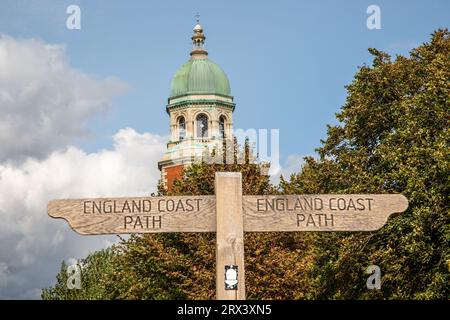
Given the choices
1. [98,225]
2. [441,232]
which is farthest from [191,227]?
[441,232]

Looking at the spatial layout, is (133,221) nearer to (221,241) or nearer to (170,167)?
(221,241)

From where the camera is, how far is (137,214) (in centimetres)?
1071

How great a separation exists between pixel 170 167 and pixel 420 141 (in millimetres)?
56955

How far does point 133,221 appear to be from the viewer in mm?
10703

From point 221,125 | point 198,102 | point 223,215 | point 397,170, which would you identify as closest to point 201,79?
point 198,102

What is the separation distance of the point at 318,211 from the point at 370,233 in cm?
1632

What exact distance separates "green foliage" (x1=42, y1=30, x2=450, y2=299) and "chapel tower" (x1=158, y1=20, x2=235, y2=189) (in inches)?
1764

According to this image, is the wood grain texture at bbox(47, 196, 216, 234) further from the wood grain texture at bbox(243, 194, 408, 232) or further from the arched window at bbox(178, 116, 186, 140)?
the arched window at bbox(178, 116, 186, 140)

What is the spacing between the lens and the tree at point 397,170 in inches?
972

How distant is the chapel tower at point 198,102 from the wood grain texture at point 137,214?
235ft

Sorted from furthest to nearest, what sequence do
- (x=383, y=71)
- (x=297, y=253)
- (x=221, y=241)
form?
(x=297, y=253) < (x=383, y=71) < (x=221, y=241)

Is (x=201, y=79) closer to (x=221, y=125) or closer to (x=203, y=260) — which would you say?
(x=221, y=125)
